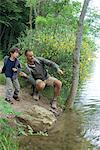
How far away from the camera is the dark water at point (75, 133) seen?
8724 mm

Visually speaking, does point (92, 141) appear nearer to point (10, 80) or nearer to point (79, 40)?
point (10, 80)

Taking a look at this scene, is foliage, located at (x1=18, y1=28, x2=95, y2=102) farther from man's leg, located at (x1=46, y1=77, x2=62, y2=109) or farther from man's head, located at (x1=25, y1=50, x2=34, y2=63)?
man's head, located at (x1=25, y1=50, x2=34, y2=63)

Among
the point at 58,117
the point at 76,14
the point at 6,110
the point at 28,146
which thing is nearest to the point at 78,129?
the point at 58,117

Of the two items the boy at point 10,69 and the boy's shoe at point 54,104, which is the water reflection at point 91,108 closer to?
the boy's shoe at point 54,104

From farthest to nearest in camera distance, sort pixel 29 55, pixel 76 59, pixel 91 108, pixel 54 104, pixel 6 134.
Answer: pixel 91 108
pixel 76 59
pixel 54 104
pixel 29 55
pixel 6 134

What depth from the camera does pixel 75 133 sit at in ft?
32.1

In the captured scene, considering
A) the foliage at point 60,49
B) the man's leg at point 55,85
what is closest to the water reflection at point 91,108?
the foliage at point 60,49

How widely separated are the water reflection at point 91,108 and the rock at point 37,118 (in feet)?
3.00

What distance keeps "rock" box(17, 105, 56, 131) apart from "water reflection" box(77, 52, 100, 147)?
3.00ft

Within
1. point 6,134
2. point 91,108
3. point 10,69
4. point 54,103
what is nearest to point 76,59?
point 54,103

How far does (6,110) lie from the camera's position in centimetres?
693

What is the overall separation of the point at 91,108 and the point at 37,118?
3.40 m

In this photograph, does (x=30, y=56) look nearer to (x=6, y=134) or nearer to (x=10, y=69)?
(x=10, y=69)

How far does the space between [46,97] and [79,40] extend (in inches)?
73.5
